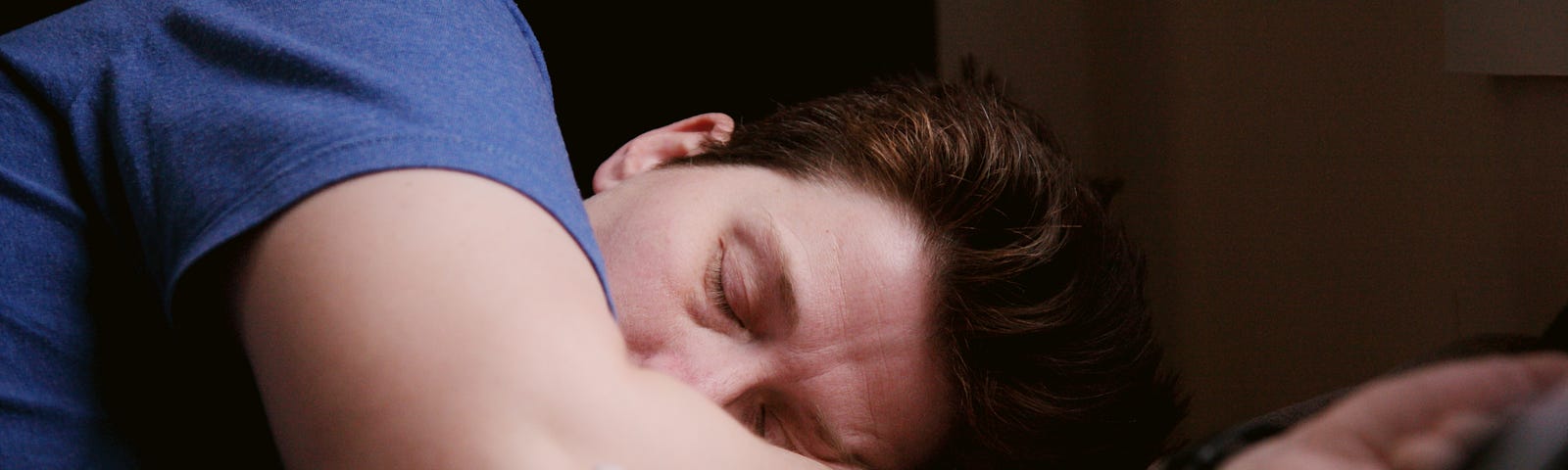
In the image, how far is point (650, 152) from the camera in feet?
3.14

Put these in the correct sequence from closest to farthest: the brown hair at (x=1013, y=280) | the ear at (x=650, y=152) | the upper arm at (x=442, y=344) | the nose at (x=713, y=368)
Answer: the upper arm at (x=442, y=344)
the nose at (x=713, y=368)
the brown hair at (x=1013, y=280)
the ear at (x=650, y=152)

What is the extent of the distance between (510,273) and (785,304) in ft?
1.01

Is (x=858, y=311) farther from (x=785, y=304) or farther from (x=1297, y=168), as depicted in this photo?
(x=1297, y=168)

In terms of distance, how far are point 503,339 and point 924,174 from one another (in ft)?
1.56

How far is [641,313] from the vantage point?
708 millimetres

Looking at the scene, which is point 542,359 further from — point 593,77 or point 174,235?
point 593,77

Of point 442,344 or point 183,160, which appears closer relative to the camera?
point 442,344

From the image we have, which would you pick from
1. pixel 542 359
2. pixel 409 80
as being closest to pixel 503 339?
pixel 542 359

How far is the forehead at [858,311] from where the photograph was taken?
28.9 inches

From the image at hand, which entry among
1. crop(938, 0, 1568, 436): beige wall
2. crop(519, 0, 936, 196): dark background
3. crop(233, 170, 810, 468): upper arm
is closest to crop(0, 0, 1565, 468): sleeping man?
crop(233, 170, 810, 468): upper arm

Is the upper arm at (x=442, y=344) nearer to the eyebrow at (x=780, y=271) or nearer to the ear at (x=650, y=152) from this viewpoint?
the eyebrow at (x=780, y=271)

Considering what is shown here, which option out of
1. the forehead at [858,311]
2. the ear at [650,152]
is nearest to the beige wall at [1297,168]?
the forehead at [858,311]

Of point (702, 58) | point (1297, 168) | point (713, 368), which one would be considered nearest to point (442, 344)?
point (713, 368)

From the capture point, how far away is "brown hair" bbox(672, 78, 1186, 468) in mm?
814
